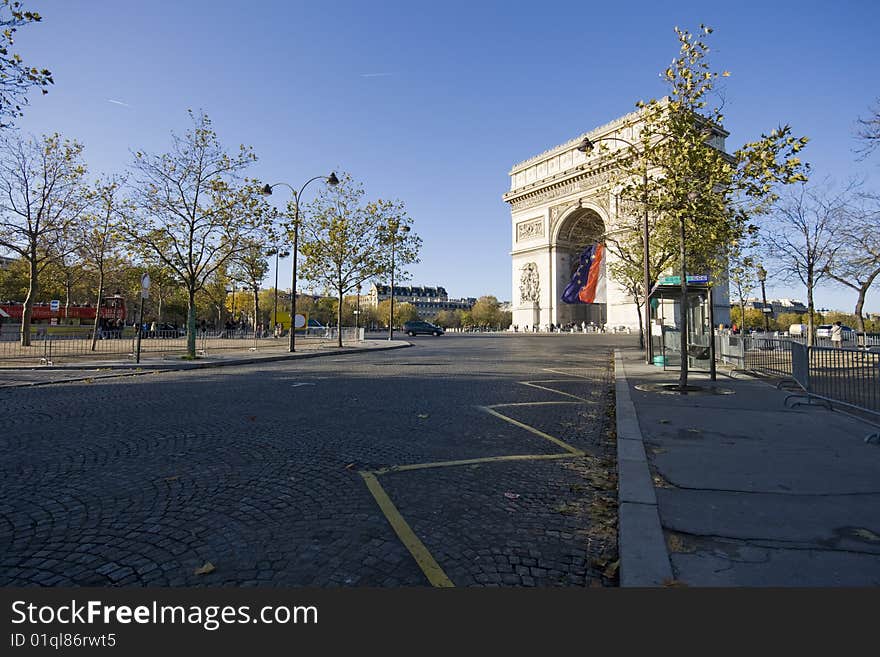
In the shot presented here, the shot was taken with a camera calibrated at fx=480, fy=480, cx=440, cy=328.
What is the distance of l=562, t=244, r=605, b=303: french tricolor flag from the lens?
50.4 meters

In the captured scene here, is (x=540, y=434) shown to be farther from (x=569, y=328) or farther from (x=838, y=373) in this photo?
(x=569, y=328)

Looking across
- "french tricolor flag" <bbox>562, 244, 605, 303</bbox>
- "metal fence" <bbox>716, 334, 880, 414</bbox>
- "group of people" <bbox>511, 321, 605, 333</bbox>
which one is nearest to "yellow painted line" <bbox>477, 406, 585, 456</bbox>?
"metal fence" <bbox>716, 334, 880, 414</bbox>

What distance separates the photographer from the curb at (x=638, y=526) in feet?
8.05

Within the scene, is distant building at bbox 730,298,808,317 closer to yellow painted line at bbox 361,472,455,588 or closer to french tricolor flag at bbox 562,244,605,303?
french tricolor flag at bbox 562,244,605,303

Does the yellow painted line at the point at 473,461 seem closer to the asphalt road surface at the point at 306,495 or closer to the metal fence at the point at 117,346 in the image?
the asphalt road surface at the point at 306,495

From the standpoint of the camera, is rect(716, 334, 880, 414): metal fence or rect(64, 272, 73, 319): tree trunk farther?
rect(64, 272, 73, 319): tree trunk

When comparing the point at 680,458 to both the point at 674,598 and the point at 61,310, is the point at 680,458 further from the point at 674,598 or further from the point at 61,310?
the point at 61,310

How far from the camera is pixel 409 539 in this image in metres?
3.04

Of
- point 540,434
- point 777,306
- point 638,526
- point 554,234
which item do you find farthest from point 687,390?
point 777,306

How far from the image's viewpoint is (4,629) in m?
2.17

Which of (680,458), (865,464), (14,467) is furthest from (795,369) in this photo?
(14,467)

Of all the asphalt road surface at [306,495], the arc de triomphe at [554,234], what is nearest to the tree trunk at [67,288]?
the asphalt road surface at [306,495]

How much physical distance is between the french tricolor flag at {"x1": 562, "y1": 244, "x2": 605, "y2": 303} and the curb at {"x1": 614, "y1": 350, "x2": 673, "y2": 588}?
156 feet

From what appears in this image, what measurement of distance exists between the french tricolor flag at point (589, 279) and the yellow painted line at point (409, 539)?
161 feet
